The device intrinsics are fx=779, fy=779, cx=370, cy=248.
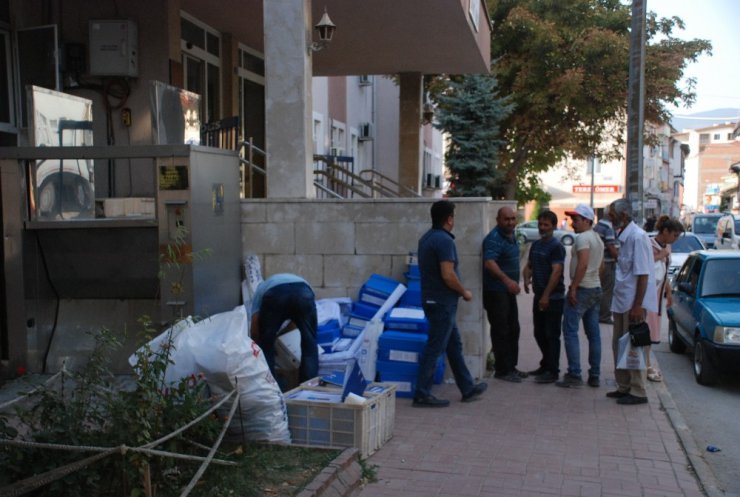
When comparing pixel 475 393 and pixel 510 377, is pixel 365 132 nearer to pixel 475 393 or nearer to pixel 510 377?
pixel 510 377

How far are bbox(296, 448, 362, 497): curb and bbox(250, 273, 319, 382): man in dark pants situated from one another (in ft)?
4.45

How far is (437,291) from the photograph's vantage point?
7.13 m

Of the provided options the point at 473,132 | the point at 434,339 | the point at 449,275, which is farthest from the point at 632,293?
the point at 473,132

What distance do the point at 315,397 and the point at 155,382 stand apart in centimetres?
180

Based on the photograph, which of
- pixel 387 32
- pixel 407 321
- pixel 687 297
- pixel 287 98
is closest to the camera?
pixel 407 321

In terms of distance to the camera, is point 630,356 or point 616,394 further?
point 616,394

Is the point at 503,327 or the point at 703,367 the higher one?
the point at 503,327

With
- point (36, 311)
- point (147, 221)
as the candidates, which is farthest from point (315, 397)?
point (36, 311)

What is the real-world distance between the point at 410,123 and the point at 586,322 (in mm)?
10188

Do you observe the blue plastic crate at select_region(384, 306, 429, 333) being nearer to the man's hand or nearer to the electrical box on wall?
the man's hand

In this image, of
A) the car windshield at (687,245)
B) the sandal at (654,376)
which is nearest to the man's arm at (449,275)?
the sandal at (654,376)

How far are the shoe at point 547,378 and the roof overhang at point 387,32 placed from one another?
5938mm

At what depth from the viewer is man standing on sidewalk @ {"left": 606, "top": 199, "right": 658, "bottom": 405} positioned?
7.44m

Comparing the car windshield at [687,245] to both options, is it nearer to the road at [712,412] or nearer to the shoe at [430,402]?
the road at [712,412]
